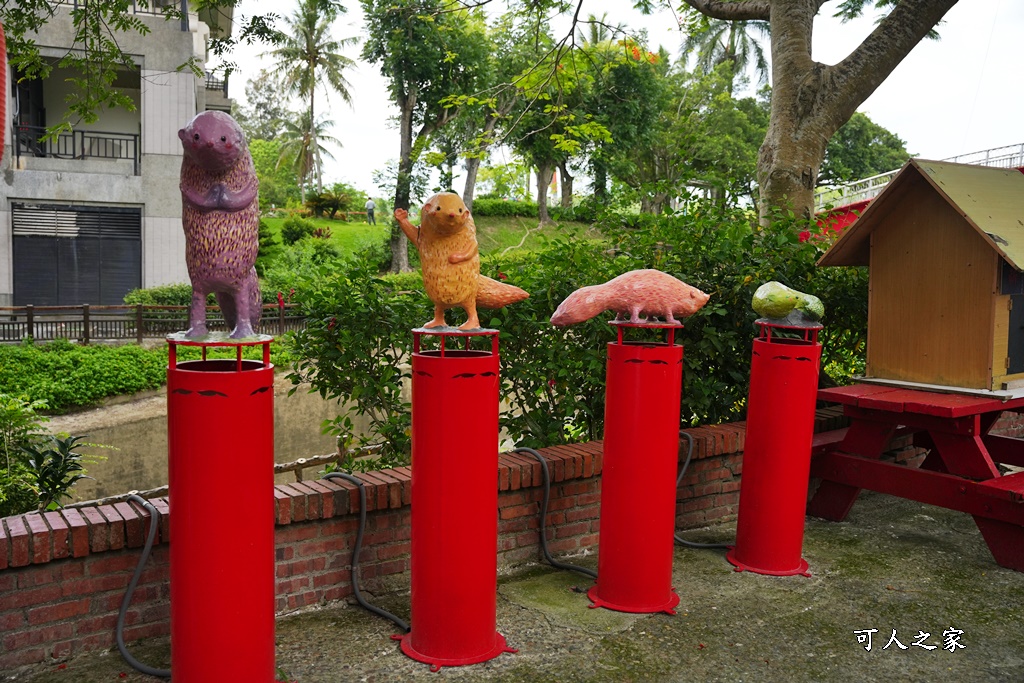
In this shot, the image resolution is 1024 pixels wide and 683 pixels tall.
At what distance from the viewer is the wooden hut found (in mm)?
4949

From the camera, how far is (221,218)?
2975 millimetres

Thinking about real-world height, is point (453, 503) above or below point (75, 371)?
above

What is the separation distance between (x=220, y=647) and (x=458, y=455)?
3.75ft

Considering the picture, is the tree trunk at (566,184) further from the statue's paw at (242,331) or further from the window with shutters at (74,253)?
the statue's paw at (242,331)

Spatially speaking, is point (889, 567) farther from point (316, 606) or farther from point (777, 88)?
point (777, 88)

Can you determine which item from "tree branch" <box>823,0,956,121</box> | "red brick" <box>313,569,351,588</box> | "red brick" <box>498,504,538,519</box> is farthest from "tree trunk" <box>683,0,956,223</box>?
"red brick" <box>313,569,351,588</box>

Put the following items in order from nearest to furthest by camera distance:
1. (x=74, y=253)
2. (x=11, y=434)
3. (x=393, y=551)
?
(x=393, y=551)
(x=11, y=434)
(x=74, y=253)

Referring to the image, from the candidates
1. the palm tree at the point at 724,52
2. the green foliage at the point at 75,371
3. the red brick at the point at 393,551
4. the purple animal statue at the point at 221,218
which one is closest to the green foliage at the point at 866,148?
the palm tree at the point at 724,52

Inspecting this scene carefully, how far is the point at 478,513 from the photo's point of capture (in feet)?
11.6

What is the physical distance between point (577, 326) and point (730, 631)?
7.28 ft

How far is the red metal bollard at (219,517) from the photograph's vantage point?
2.90 metres

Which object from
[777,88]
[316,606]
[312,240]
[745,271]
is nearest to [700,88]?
[312,240]

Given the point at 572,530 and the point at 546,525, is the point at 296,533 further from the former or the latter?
the point at 572,530

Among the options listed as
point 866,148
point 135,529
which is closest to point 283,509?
point 135,529
